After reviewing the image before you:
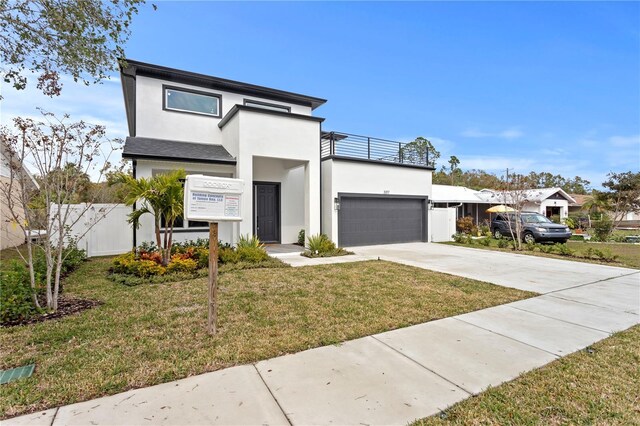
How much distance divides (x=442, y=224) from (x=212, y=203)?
15558 millimetres

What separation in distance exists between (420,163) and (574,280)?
374 inches

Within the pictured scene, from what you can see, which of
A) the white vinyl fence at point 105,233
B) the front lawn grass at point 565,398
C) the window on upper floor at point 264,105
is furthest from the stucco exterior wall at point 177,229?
the front lawn grass at point 565,398

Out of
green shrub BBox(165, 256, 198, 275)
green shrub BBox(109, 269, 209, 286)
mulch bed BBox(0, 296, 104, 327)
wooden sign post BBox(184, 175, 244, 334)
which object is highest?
wooden sign post BBox(184, 175, 244, 334)

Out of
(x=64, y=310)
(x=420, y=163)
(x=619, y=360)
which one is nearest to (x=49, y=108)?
(x=64, y=310)

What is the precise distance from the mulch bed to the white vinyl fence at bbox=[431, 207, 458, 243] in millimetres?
15010

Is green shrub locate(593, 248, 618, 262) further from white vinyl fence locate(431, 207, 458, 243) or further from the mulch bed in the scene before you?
the mulch bed

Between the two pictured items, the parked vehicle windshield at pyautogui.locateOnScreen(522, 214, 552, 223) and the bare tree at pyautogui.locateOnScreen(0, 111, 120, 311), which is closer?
the bare tree at pyautogui.locateOnScreen(0, 111, 120, 311)

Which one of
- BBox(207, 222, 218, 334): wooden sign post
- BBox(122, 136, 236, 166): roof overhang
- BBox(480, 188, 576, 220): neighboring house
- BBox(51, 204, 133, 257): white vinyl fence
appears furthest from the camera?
BBox(480, 188, 576, 220): neighboring house

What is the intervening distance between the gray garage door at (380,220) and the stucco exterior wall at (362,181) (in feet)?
1.20

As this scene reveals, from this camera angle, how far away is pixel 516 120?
23.6 metres

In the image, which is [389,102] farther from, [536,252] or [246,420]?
[246,420]

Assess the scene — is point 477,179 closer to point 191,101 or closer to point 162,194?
point 191,101

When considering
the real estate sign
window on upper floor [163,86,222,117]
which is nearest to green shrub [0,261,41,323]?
the real estate sign

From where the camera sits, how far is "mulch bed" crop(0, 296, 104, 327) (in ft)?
14.1
